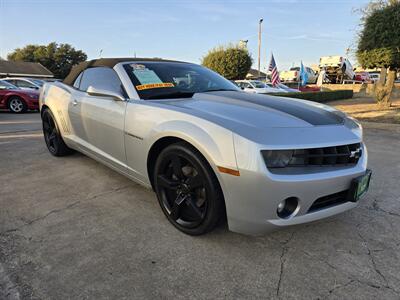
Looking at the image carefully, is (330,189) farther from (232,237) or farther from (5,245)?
(5,245)

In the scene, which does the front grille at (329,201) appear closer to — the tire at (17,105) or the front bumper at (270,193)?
the front bumper at (270,193)

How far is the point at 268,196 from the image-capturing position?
1.91 m

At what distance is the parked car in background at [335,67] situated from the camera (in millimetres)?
27558

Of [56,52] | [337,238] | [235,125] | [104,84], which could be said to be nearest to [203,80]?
[104,84]

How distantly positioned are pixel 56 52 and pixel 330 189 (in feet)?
207

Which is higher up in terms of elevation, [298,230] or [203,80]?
[203,80]

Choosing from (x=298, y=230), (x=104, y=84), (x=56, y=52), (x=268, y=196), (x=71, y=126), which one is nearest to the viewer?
(x=268, y=196)

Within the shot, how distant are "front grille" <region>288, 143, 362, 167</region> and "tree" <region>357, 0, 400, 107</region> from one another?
34.2 ft

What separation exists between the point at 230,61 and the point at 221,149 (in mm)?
21949

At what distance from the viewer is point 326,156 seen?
2068 millimetres

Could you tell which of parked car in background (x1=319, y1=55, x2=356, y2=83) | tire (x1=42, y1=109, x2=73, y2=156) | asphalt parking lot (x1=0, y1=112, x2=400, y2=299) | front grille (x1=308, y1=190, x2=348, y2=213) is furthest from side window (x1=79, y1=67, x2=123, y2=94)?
parked car in background (x1=319, y1=55, x2=356, y2=83)

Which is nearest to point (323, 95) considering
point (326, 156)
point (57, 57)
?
point (326, 156)

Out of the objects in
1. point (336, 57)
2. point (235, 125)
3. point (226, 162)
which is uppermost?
point (336, 57)

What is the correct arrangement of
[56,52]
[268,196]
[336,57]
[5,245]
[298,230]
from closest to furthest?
[268,196] → [5,245] → [298,230] → [336,57] → [56,52]
